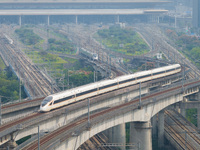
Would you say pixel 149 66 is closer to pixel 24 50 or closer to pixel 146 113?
pixel 24 50

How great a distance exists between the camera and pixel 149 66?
13212 centimetres

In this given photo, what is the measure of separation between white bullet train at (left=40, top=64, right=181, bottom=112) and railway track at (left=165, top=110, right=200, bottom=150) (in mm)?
8891

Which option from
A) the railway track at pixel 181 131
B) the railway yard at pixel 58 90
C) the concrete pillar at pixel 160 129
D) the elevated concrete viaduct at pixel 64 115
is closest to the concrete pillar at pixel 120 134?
the elevated concrete viaduct at pixel 64 115

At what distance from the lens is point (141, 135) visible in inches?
2672

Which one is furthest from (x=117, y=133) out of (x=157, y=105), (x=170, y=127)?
(x=170, y=127)

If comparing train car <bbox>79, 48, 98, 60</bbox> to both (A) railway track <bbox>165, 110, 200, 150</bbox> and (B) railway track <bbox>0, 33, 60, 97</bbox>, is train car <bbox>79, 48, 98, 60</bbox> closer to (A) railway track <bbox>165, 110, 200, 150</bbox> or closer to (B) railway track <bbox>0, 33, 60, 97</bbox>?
(B) railway track <bbox>0, 33, 60, 97</bbox>

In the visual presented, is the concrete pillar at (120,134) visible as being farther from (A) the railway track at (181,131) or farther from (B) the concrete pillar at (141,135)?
(A) the railway track at (181,131)

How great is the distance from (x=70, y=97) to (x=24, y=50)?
97984 mm

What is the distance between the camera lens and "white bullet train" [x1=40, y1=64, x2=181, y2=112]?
65062 mm

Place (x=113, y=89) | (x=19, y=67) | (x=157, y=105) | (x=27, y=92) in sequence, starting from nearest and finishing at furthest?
(x=157, y=105), (x=113, y=89), (x=27, y=92), (x=19, y=67)

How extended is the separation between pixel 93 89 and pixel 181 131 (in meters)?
18.8

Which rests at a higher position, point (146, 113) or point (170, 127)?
point (146, 113)

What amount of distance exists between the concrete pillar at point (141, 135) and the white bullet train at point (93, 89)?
9367mm

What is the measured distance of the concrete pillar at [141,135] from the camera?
67688mm
